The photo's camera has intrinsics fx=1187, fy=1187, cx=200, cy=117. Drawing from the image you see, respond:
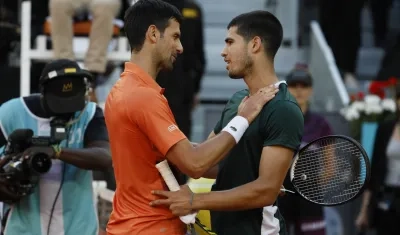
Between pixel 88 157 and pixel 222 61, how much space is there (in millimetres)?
6547

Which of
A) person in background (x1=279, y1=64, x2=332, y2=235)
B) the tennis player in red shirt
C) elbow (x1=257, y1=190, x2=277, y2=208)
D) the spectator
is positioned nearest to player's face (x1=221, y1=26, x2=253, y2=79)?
the tennis player in red shirt

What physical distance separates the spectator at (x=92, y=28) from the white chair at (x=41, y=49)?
14 centimetres

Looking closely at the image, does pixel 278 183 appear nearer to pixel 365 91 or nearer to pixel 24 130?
pixel 24 130

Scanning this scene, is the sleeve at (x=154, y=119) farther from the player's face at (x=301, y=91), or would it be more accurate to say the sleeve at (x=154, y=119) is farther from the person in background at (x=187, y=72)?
the person in background at (x=187, y=72)

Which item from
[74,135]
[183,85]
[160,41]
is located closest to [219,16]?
[183,85]

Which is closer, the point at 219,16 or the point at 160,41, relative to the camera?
the point at 160,41

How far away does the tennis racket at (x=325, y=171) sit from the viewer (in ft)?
19.7

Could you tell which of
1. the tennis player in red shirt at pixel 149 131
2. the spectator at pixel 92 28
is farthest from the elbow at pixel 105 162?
the spectator at pixel 92 28

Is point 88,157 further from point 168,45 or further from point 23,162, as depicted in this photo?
point 168,45

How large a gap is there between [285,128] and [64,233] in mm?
2020

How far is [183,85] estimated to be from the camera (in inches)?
427

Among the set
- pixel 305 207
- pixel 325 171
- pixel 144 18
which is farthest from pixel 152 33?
pixel 305 207

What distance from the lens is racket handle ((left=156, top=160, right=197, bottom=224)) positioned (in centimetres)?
566

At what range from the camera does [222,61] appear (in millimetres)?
13375
